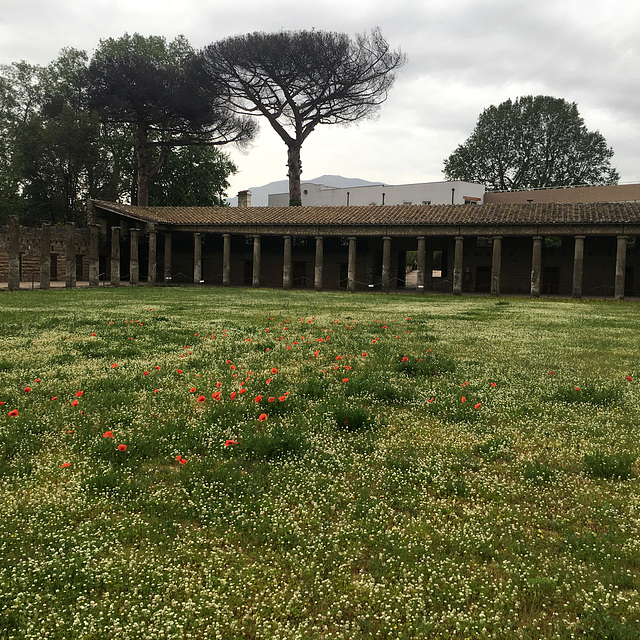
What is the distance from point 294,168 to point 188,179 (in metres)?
13.0

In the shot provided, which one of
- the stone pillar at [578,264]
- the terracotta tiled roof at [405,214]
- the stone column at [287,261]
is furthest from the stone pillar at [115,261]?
the stone pillar at [578,264]

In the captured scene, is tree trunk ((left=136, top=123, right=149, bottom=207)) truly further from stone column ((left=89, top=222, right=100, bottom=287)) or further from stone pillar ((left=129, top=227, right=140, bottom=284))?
stone column ((left=89, top=222, right=100, bottom=287))

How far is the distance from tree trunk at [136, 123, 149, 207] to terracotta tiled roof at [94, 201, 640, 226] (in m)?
6.41

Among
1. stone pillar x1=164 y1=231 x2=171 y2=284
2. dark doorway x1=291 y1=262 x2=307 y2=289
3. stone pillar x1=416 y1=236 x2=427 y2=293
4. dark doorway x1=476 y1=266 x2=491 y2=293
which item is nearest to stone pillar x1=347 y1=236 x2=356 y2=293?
stone pillar x1=416 y1=236 x2=427 y2=293

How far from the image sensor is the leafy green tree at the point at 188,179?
49.6 m

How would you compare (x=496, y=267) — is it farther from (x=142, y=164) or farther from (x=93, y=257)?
(x=142, y=164)

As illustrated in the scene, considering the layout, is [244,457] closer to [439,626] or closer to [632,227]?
[439,626]

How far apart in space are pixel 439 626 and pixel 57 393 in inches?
176

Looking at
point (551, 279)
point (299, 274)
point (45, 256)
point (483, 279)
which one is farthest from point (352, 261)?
point (45, 256)

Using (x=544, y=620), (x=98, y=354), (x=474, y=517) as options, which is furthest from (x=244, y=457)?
(x=98, y=354)

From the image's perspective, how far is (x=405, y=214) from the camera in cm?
3259

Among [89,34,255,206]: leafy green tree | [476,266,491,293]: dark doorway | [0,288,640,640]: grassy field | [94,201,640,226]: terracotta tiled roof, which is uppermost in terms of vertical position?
[89,34,255,206]: leafy green tree

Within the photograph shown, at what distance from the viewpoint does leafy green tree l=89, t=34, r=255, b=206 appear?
3938 centimetres

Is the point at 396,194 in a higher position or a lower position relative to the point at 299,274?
higher
